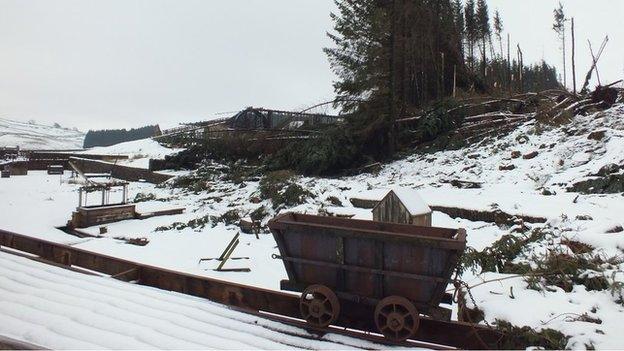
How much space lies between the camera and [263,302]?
4.25 meters

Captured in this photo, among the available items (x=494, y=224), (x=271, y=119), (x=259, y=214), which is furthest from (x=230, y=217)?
(x=271, y=119)

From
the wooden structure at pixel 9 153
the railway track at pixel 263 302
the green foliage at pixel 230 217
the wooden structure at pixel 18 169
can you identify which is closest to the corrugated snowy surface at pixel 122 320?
the railway track at pixel 263 302

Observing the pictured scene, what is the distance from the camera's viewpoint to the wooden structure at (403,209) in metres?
5.75

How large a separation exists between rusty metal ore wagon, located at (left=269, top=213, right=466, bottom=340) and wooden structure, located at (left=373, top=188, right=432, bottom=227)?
153 cm

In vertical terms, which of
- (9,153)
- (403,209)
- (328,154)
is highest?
(9,153)

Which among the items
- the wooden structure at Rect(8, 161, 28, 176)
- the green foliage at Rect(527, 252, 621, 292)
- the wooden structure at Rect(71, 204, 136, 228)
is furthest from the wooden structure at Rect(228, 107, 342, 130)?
the wooden structure at Rect(8, 161, 28, 176)

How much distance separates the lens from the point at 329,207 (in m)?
11.2

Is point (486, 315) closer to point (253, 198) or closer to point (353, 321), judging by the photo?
point (353, 321)

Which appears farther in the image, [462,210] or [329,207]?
[329,207]

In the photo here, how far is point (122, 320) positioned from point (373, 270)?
246 centimetres

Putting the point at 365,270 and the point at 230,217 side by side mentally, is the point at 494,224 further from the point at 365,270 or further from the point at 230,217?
the point at 230,217

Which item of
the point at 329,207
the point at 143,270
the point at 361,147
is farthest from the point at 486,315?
the point at 361,147

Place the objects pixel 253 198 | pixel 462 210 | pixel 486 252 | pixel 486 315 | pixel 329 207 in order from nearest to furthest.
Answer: pixel 486 315 → pixel 486 252 → pixel 462 210 → pixel 329 207 → pixel 253 198

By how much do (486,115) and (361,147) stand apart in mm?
5747
